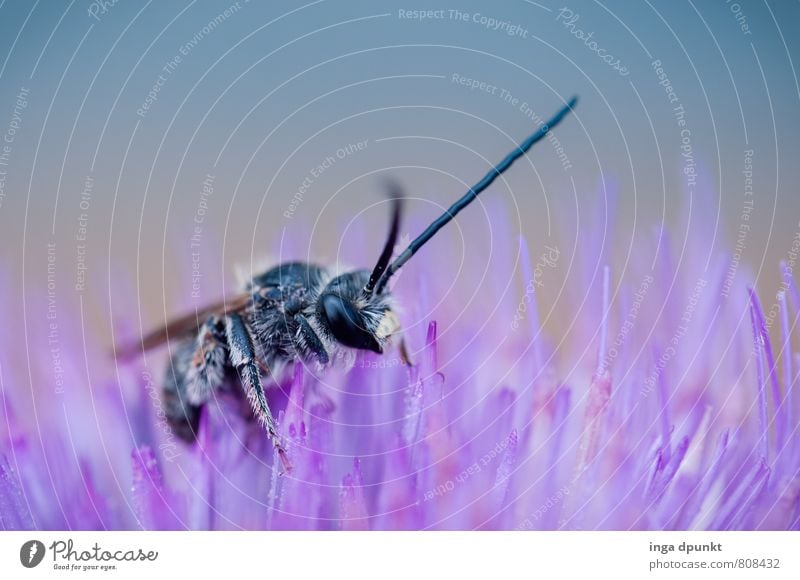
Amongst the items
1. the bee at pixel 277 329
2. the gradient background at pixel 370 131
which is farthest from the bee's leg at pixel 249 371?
the gradient background at pixel 370 131

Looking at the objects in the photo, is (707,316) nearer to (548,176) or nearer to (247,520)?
(548,176)

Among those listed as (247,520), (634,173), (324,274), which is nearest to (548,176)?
(634,173)

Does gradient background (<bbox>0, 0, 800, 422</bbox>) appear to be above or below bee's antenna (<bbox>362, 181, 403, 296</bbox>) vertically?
above

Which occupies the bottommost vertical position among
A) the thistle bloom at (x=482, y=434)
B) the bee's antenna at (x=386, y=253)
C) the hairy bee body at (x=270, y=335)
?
the thistle bloom at (x=482, y=434)

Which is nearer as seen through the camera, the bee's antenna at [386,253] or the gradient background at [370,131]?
the bee's antenna at [386,253]

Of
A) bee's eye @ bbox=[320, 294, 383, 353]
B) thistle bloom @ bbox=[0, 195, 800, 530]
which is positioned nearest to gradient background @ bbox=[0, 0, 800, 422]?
thistle bloom @ bbox=[0, 195, 800, 530]

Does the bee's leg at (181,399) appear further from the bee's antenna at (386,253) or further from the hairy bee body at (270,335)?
the bee's antenna at (386,253)

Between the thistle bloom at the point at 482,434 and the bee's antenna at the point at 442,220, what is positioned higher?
the bee's antenna at the point at 442,220

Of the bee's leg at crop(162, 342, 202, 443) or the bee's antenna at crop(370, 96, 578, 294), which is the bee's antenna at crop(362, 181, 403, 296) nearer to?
the bee's antenna at crop(370, 96, 578, 294)
